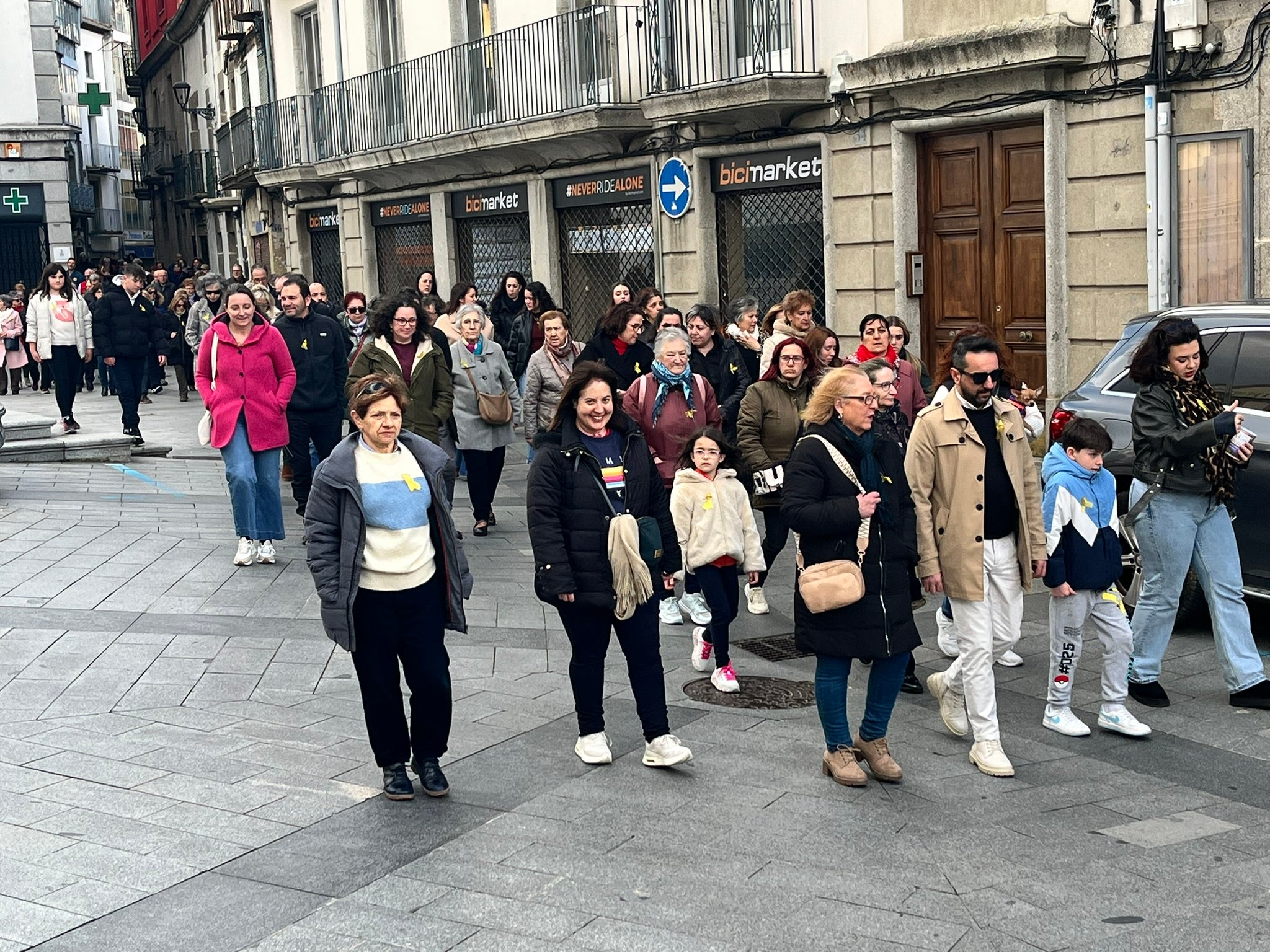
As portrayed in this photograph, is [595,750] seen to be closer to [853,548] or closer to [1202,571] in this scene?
[853,548]

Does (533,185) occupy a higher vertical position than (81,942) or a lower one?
higher

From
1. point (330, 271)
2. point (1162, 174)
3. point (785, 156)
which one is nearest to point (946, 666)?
point (1162, 174)

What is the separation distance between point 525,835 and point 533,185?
18.3 m

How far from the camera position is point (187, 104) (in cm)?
4950

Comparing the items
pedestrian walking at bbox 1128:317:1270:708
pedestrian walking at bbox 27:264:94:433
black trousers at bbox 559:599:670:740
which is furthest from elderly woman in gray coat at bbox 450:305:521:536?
pedestrian walking at bbox 27:264:94:433

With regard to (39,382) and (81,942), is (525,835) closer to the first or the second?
(81,942)

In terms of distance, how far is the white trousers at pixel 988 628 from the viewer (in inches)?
257

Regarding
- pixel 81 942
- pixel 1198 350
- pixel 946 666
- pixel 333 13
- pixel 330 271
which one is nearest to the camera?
pixel 81 942

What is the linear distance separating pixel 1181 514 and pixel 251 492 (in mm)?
5796

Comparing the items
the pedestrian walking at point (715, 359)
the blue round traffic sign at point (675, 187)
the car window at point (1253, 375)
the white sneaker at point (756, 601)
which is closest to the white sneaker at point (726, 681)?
the white sneaker at point (756, 601)

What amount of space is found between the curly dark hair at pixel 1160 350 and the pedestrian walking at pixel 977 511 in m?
0.87

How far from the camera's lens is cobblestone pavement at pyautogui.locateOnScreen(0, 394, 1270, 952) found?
492 cm

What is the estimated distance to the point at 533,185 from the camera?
76.3 ft

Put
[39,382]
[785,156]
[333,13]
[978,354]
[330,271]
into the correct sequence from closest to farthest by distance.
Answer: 1. [978,354]
2. [785,156]
3. [39,382]
4. [333,13]
5. [330,271]
